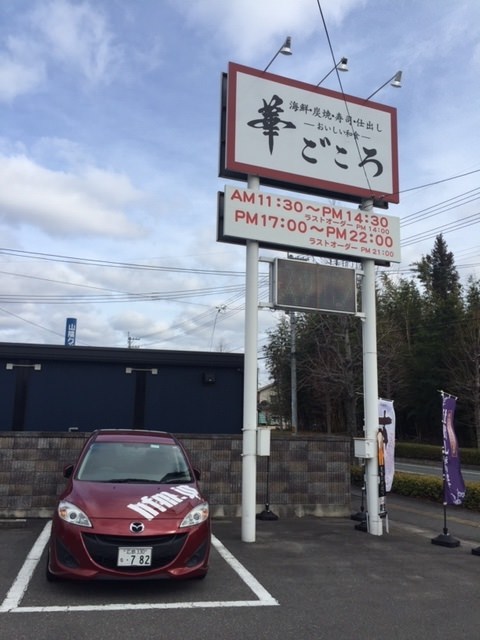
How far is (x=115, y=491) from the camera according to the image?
5.25 meters

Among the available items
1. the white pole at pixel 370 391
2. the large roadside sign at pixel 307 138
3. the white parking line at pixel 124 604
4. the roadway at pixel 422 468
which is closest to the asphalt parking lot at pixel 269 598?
the white parking line at pixel 124 604

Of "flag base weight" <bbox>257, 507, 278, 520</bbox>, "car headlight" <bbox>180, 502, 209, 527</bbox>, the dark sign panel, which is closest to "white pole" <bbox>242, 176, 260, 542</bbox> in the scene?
the dark sign panel

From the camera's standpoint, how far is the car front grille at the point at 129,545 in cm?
459

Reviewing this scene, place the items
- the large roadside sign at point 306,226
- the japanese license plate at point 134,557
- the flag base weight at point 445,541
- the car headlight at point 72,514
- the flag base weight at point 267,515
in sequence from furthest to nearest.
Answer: the flag base weight at point 267,515 → the large roadside sign at point 306,226 → the flag base weight at point 445,541 → the car headlight at point 72,514 → the japanese license plate at point 134,557

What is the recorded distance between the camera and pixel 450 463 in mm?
7770

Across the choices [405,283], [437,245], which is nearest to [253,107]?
[405,283]

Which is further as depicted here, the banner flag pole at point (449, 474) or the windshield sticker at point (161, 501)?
the banner flag pole at point (449, 474)

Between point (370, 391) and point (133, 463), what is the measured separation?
13.2 feet

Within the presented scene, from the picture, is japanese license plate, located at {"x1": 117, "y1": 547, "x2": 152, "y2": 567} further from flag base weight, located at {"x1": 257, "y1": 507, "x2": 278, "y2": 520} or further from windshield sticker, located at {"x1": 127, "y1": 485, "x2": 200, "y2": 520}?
flag base weight, located at {"x1": 257, "y1": 507, "x2": 278, "y2": 520}

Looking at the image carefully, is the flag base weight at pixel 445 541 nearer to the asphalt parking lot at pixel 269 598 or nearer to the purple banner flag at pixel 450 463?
the asphalt parking lot at pixel 269 598

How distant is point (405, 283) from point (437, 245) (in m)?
20.9

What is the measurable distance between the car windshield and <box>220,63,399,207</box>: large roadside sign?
13.7 feet

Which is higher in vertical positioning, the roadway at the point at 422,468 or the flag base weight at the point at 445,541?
the flag base weight at the point at 445,541

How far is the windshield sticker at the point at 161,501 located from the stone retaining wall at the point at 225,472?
11.3 ft
